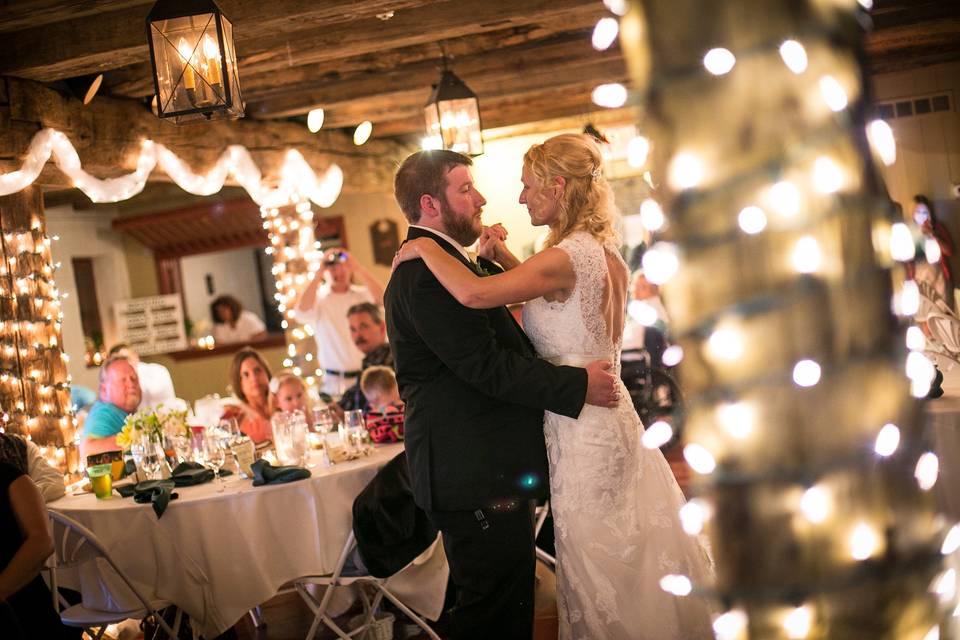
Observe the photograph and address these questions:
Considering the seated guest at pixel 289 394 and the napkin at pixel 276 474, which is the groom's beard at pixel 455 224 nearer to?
the napkin at pixel 276 474

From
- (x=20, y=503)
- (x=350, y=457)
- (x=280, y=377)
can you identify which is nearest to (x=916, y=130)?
(x=280, y=377)

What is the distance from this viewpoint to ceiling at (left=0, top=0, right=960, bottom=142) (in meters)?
4.52

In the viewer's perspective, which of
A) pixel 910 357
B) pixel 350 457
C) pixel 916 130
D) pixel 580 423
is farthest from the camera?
pixel 916 130

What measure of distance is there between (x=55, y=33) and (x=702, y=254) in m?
4.35

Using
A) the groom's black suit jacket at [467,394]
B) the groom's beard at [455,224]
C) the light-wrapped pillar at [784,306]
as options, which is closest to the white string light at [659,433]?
the light-wrapped pillar at [784,306]

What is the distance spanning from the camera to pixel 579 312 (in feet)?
9.01

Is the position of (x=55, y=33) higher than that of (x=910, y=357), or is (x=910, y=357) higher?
(x=55, y=33)

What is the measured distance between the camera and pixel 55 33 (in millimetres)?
A: 4727

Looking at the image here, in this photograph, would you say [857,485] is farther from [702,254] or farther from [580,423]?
[580,423]

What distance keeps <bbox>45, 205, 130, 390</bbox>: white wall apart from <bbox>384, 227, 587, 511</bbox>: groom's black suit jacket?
7887mm

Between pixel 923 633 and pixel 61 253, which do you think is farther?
pixel 61 253

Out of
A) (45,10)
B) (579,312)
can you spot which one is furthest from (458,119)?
(579,312)

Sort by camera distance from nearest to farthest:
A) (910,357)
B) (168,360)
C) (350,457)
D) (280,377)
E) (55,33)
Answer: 1. (910,357)
2. (350,457)
3. (55,33)
4. (280,377)
5. (168,360)

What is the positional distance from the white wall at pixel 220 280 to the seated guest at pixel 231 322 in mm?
352
